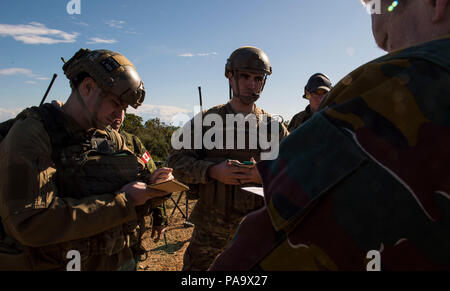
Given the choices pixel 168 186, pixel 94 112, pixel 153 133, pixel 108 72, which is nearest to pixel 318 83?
pixel 168 186

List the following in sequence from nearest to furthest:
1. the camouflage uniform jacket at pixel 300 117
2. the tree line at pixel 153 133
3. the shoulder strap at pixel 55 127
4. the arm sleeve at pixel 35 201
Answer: the arm sleeve at pixel 35 201 → the shoulder strap at pixel 55 127 → the camouflage uniform jacket at pixel 300 117 → the tree line at pixel 153 133

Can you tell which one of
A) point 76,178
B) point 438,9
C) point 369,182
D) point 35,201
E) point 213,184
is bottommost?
point 213,184

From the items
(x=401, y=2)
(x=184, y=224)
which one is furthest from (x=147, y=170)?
(x=184, y=224)

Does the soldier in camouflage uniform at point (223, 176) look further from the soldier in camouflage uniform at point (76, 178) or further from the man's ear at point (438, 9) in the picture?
the man's ear at point (438, 9)

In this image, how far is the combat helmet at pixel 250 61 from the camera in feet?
11.1

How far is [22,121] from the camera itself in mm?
1881

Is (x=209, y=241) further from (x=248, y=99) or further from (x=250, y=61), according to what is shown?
(x=250, y=61)

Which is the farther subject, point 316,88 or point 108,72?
point 316,88

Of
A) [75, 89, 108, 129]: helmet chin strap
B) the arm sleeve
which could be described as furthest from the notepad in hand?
[75, 89, 108, 129]: helmet chin strap

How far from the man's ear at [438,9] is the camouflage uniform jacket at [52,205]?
6.68 feet

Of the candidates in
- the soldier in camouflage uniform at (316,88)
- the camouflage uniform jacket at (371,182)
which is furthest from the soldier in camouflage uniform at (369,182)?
the soldier in camouflage uniform at (316,88)

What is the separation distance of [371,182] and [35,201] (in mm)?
1934

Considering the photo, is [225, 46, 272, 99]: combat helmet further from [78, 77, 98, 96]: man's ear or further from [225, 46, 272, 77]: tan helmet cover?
[78, 77, 98, 96]: man's ear

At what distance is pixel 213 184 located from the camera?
321 cm
